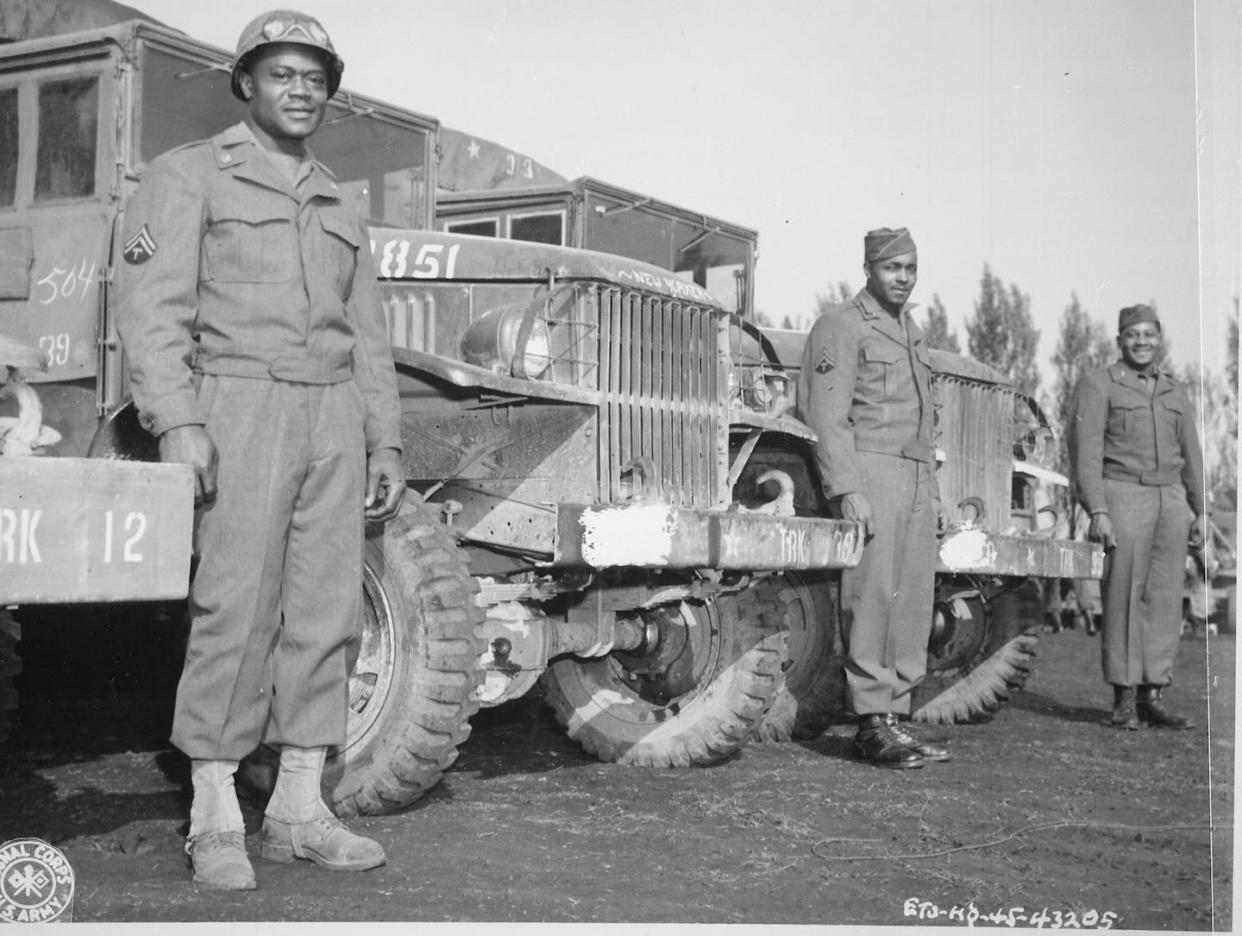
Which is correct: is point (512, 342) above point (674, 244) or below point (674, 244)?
below

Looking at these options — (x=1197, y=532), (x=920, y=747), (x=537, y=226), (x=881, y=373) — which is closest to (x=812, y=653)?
(x=920, y=747)

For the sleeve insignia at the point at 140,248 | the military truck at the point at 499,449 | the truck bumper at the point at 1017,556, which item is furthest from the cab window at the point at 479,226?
the sleeve insignia at the point at 140,248

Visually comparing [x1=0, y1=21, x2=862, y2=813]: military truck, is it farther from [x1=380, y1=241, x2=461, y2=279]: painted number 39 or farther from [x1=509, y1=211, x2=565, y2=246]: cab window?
[x1=509, y1=211, x2=565, y2=246]: cab window

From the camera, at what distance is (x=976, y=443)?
724 centimetres

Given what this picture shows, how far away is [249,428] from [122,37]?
185cm

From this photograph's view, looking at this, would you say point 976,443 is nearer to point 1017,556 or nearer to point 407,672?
point 1017,556

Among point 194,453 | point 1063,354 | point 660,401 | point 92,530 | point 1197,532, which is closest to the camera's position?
point 92,530

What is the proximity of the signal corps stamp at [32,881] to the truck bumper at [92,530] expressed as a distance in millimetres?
807

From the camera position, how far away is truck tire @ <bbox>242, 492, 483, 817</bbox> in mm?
4016

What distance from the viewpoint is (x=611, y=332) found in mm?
4781

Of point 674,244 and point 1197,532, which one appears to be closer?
point 1197,532

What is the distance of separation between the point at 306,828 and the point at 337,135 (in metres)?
2.93

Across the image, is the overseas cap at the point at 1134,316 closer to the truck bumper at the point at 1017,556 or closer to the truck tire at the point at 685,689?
the truck bumper at the point at 1017,556

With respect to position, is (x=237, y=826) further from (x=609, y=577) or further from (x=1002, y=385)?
(x=1002, y=385)
